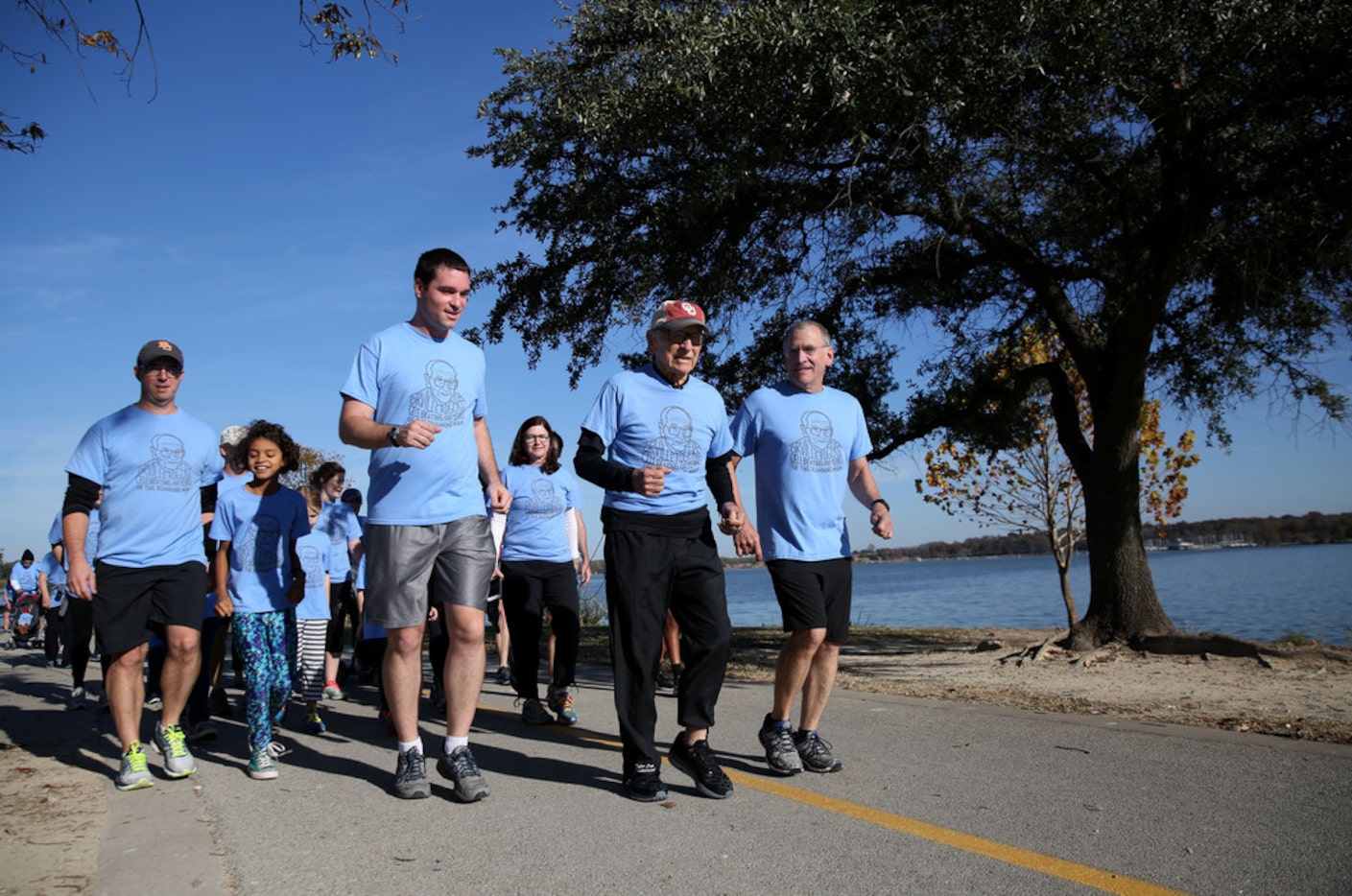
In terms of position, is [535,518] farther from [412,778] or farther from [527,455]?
[412,778]

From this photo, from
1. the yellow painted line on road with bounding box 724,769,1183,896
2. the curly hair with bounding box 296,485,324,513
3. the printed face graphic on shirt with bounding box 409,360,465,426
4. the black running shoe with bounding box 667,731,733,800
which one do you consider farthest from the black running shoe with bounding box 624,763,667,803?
the curly hair with bounding box 296,485,324,513

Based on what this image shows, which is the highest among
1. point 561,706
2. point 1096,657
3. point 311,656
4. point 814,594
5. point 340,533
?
point 340,533

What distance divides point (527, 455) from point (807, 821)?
14.5ft

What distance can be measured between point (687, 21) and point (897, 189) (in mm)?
3076

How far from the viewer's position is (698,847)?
12.0ft

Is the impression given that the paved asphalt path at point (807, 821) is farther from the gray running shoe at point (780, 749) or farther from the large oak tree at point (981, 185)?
the large oak tree at point (981, 185)

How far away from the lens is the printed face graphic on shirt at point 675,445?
4.79m

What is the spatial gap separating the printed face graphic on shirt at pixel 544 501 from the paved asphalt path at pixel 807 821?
194 cm

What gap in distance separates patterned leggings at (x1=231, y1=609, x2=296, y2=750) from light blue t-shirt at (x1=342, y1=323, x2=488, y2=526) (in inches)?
68.0

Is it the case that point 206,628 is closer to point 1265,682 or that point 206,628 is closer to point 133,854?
point 133,854

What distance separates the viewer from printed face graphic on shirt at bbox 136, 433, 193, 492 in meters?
5.29

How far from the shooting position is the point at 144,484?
208 inches

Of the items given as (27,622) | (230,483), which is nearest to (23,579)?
(27,622)

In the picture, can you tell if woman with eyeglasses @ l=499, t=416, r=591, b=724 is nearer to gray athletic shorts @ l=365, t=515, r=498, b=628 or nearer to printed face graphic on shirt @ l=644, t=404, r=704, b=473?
gray athletic shorts @ l=365, t=515, r=498, b=628
